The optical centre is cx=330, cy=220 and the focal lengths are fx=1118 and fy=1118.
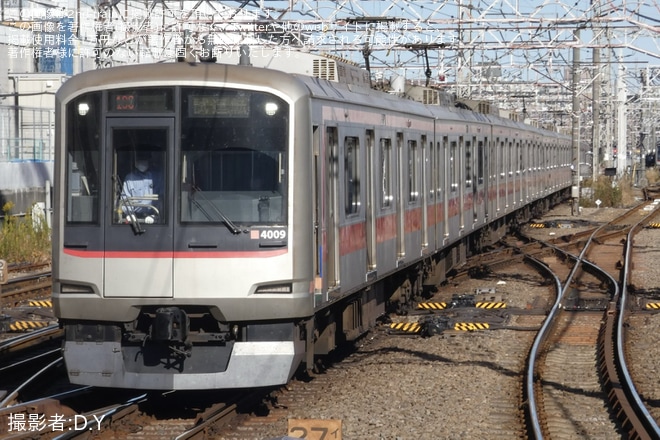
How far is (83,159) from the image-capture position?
8086 mm

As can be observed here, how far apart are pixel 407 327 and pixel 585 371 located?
276 centimetres

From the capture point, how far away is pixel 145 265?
7.84m

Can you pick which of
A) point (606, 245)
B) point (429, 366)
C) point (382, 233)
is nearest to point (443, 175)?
point (382, 233)

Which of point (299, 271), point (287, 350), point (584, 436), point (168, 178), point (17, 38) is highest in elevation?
point (17, 38)

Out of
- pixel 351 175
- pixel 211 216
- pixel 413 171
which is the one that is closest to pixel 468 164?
pixel 413 171

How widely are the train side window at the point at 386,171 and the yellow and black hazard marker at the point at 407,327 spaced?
156cm

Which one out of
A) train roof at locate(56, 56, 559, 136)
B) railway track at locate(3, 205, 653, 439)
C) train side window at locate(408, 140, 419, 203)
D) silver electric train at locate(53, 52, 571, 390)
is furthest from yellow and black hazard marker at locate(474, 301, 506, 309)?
train roof at locate(56, 56, 559, 136)

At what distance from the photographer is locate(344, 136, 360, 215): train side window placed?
964cm

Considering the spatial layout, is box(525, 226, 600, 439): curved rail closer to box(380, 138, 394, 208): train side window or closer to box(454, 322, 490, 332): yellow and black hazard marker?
box(454, 322, 490, 332): yellow and black hazard marker

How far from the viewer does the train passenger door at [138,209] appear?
783 centimetres

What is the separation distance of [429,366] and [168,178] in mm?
3388

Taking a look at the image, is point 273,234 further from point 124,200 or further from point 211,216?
point 124,200

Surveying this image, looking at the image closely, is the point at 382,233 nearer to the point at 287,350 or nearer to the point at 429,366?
the point at 429,366

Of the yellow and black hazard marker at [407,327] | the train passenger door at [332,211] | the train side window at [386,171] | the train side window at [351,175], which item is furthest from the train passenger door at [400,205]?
the train passenger door at [332,211]
